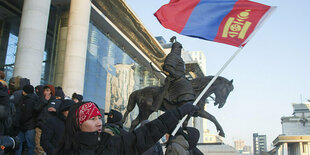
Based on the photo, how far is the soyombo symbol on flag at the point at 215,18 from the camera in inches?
233

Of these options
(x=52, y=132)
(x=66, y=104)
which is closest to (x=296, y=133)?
(x=52, y=132)

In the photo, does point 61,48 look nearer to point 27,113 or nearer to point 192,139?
point 27,113

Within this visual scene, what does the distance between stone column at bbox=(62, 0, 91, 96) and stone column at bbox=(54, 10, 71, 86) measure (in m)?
1.50

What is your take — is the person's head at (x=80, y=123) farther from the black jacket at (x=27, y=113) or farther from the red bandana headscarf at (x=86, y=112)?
the black jacket at (x=27, y=113)

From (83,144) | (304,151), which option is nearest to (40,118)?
(83,144)

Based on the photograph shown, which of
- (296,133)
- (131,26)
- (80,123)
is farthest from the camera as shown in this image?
(296,133)

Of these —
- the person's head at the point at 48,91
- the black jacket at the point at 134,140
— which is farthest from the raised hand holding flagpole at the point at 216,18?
the black jacket at the point at 134,140

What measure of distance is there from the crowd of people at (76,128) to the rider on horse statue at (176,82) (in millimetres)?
1922

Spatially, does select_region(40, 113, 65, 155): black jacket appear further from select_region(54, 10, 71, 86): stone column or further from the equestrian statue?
select_region(54, 10, 71, 86): stone column

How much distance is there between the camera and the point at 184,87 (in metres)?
6.77

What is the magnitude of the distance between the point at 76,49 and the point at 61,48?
7.11ft

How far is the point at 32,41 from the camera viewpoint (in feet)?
39.4

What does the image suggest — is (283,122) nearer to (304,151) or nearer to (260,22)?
(304,151)

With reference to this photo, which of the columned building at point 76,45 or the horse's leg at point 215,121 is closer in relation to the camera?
the horse's leg at point 215,121
